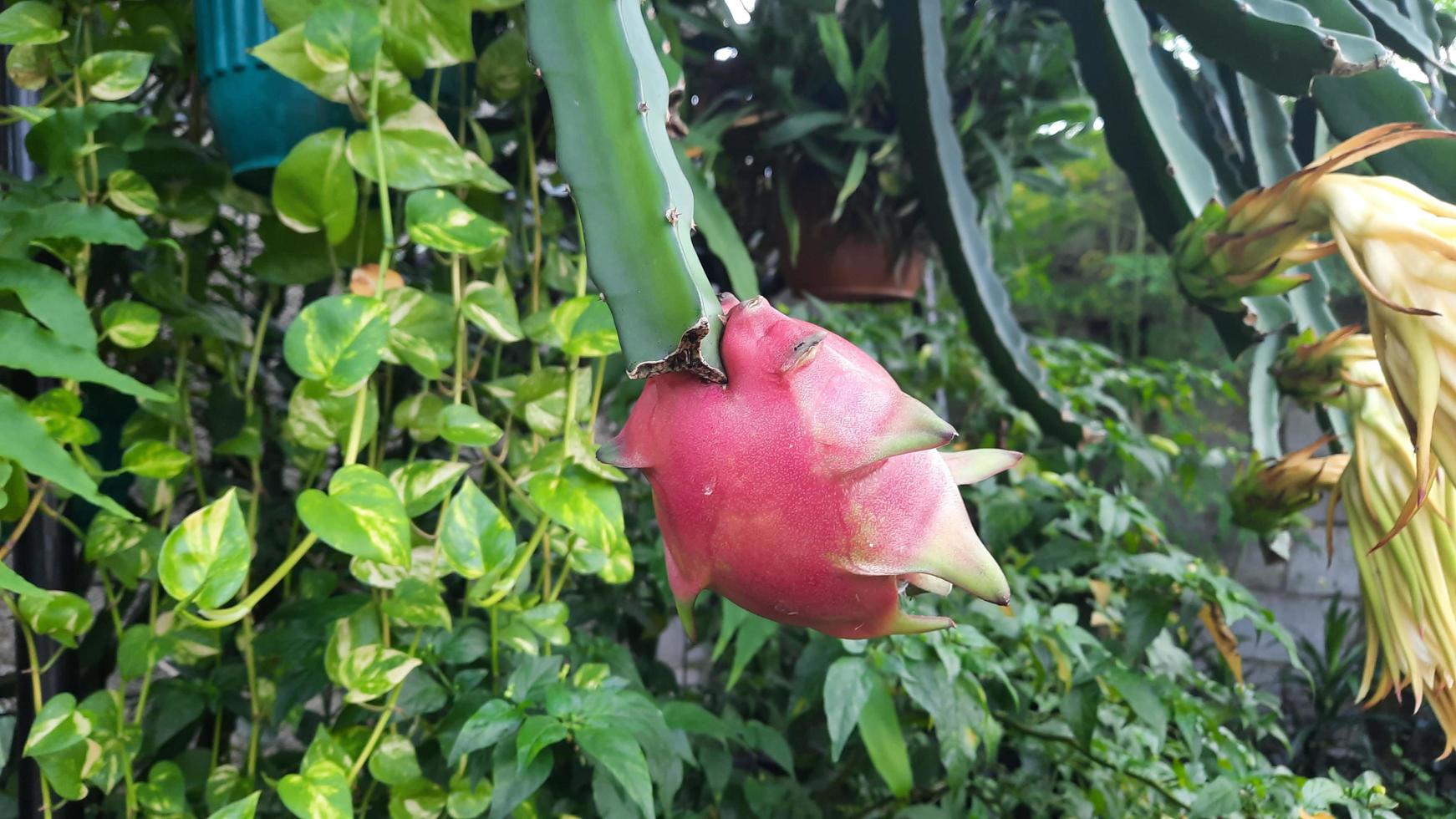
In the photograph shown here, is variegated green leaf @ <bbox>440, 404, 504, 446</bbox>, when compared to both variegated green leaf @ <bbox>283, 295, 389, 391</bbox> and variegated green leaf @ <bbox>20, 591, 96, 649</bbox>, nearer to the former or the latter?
variegated green leaf @ <bbox>283, 295, 389, 391</bbox>

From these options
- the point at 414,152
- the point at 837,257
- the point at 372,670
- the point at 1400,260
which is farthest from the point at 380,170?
the point at 837,257

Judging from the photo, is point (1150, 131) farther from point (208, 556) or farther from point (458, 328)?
point (208, 556)

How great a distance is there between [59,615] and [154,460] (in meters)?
0.09

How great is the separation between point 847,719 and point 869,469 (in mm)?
383

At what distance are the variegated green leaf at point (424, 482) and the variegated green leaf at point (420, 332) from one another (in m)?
0.05

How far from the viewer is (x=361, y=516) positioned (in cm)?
37

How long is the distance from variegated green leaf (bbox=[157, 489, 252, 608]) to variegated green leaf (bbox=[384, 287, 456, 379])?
12cm

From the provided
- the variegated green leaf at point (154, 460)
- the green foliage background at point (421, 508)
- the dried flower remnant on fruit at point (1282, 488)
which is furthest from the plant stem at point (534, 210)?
the dried flower remnant on fruit at point (1282, 488)

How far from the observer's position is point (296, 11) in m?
0.45

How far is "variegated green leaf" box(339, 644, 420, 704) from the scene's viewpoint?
1.38 feet

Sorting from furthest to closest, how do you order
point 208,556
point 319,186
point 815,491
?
point 319,186 → point 208,556 → point 815,491

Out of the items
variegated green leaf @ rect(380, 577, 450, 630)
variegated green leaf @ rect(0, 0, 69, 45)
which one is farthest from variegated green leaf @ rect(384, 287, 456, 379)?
variegated green leaf @ rect(0, 0, 69, 45)

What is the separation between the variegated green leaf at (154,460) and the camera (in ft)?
1.54

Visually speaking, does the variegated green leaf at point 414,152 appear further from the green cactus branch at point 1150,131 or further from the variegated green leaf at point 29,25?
the green cactus branch at point 1150,131
